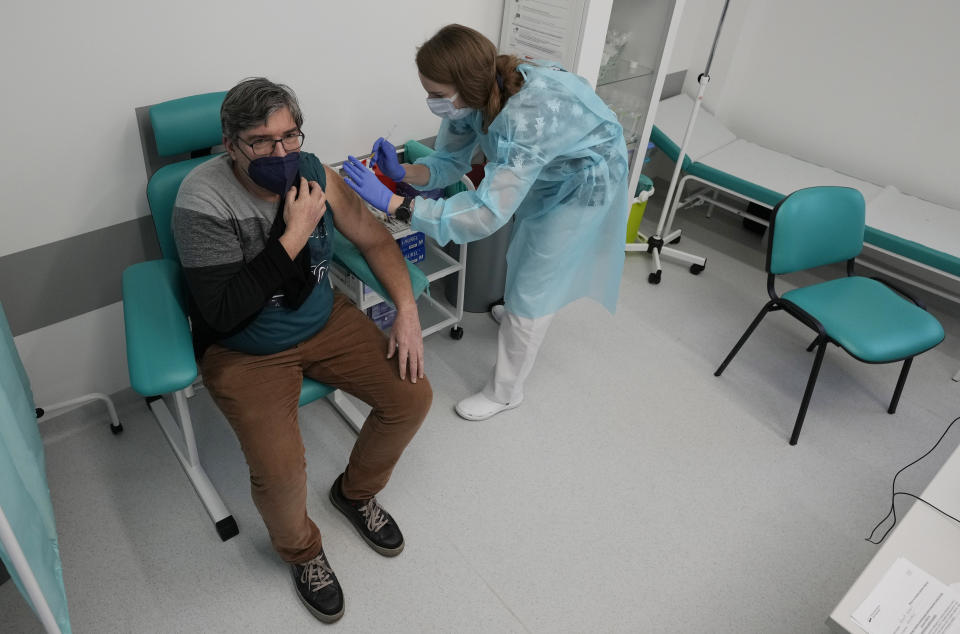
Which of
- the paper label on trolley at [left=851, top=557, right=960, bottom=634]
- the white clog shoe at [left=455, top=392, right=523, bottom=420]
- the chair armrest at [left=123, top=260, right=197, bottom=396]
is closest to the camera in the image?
the paper label on trolley at [left=851, top=557, right=960, bottom=634]

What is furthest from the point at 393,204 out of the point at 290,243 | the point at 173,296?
the point at 173,296

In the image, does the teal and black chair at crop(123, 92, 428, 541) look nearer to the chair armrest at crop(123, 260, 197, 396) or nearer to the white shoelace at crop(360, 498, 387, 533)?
the chair armrest at crop(123, 260, 197, 396)

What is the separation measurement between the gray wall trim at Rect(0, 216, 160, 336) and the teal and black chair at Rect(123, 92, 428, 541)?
248 millimetres

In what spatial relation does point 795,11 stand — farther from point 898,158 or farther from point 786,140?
point 898,158

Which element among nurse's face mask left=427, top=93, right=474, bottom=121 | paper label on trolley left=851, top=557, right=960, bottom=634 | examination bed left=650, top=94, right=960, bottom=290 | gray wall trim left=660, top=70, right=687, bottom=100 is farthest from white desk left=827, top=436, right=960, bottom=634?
gray wall trim left=660, top=70, right=687, bottom=100

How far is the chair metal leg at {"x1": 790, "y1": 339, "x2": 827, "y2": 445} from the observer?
7.23 ft

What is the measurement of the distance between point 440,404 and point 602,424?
0.60m

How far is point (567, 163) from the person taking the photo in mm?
1842

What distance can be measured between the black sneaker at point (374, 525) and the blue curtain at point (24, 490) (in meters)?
0.73

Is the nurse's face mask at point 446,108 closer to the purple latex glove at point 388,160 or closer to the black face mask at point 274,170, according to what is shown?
the purple latex glove at point 388,160

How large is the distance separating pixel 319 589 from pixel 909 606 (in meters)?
1.31

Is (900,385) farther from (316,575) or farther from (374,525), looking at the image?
(316,575)

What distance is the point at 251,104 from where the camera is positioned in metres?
1.39

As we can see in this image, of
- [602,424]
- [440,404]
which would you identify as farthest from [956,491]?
[440,404]
